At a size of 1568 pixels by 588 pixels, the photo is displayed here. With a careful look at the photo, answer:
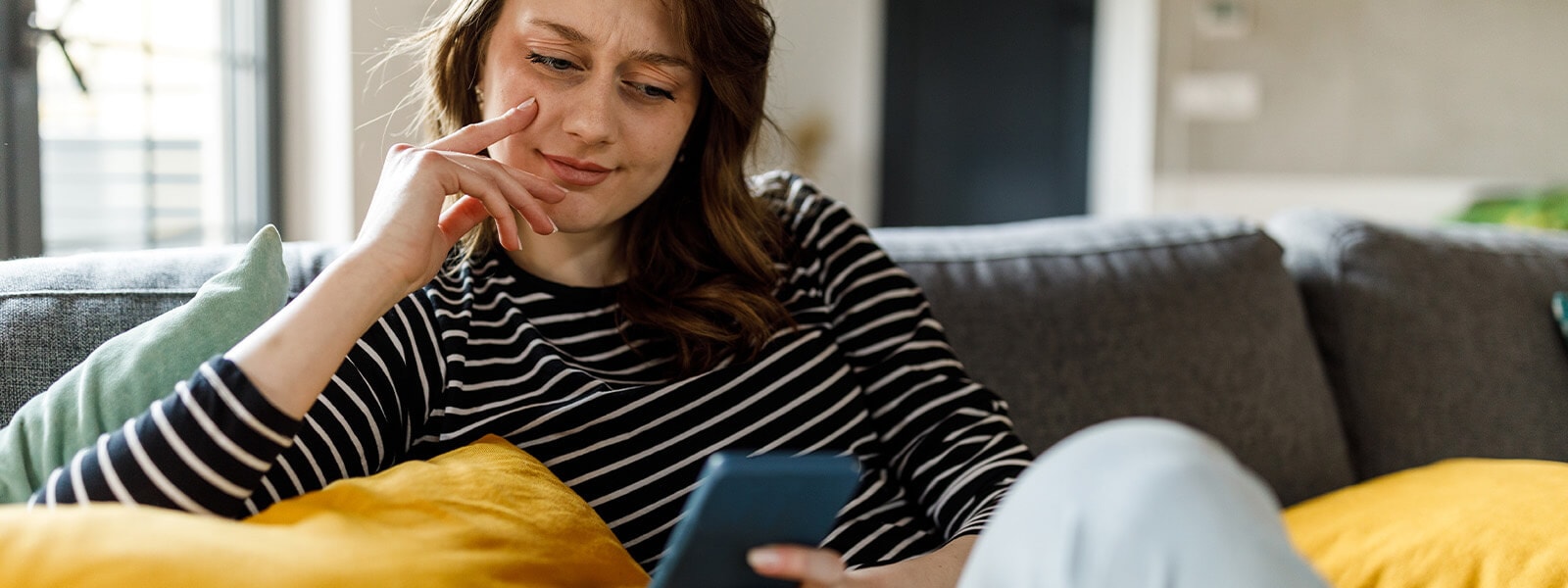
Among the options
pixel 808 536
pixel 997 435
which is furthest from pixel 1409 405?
pixel 808 536

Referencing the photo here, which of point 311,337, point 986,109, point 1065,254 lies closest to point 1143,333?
point 1065,254

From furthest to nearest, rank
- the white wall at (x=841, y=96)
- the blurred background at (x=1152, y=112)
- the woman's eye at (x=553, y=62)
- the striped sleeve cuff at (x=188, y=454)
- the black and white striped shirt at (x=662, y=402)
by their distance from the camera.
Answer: the white wall at (x=841, y=96) → the blurred background at (x=1152, y=112) → the woman's eye at (x=553, y=62) → the black and white striped shirt at (x=662, y=402) → the striped sleeve cuff at (x=188, y=454)

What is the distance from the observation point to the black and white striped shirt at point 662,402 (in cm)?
108

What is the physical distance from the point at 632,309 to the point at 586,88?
226mm

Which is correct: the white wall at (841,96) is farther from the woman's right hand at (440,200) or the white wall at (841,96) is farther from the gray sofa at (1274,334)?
the woman's right hand at (440,200)

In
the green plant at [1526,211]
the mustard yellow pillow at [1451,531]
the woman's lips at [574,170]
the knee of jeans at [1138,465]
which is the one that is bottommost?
the mustard yellow pillow at [1451,531]

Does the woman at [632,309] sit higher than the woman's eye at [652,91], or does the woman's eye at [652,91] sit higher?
the woman's eye at [652,91]

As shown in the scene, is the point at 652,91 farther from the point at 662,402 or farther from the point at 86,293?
the point at 86,293

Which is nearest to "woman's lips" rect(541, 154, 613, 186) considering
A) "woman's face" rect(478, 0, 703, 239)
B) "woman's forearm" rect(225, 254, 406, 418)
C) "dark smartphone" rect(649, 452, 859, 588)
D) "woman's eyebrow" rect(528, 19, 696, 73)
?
"woman's face" rect(478, 0, 703, 239)

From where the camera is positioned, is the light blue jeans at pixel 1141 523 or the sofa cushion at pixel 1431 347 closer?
the light blue jeans at pixel 1141 523

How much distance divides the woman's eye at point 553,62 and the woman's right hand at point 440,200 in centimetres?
4

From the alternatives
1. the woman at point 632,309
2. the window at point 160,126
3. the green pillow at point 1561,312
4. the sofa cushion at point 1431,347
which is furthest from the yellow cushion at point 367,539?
the window at point 160,126

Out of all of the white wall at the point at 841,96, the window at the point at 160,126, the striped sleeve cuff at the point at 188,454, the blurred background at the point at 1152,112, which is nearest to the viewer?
the striped sleeve cuff at the point at 188,454

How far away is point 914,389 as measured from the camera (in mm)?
1277
